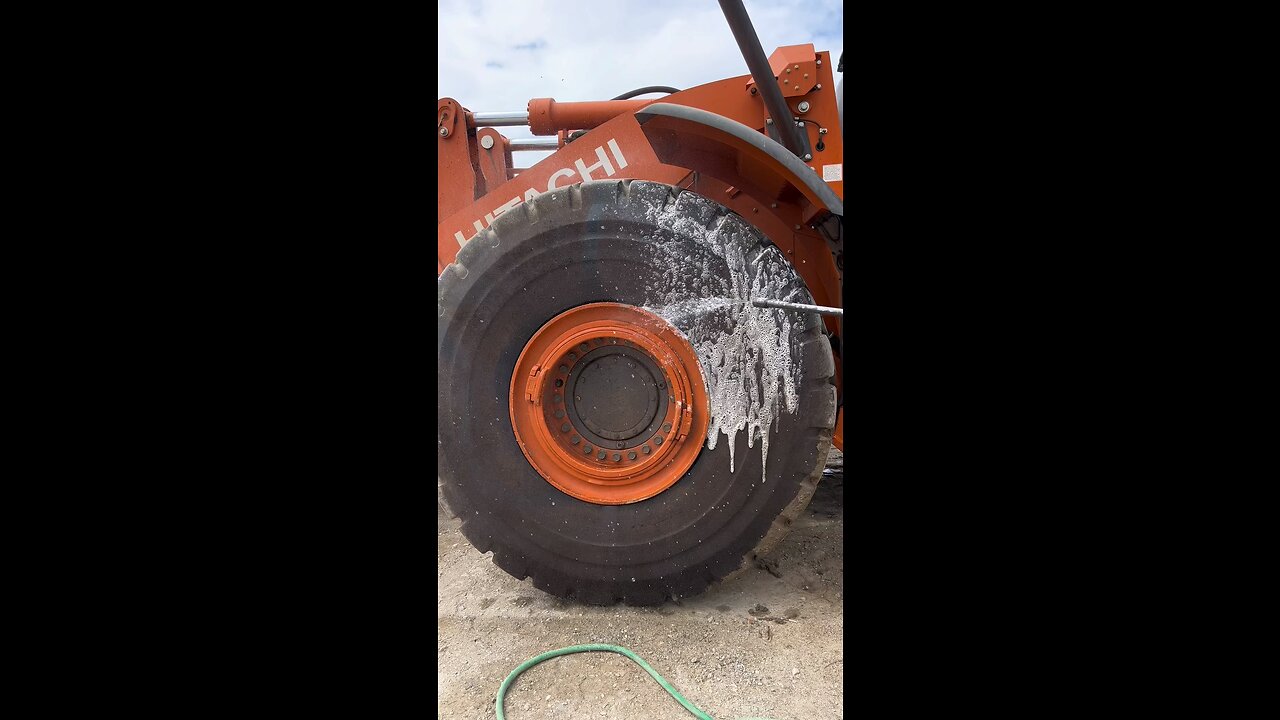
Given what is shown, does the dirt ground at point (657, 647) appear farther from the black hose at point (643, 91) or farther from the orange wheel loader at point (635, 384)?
the black hose at point (643, 91)

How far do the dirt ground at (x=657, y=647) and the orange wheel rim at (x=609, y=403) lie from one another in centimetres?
49

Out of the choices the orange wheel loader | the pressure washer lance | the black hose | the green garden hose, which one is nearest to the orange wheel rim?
the orange wheel loader

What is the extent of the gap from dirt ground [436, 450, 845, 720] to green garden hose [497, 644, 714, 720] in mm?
21

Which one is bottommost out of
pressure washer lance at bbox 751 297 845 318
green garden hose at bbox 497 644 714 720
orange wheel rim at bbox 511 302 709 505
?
green garden hose at bbox 497 644 714 720

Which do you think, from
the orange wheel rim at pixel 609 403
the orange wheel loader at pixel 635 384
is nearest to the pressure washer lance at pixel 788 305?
the orange wheel loader at pixel 635 384

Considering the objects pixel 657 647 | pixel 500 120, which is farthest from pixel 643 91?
pixel 657 647

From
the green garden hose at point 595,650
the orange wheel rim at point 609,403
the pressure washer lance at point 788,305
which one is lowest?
the green garden hose at point 595,650

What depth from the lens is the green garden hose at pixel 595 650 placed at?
1.78m

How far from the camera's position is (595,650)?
2.07 m

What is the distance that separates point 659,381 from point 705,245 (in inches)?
19.8

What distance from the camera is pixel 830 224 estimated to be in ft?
8.07

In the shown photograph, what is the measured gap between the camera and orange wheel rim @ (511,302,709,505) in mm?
2141

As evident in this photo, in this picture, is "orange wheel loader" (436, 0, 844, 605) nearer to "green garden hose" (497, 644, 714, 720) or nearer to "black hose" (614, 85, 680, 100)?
"green garden hose" (497, 644, 714, 720)

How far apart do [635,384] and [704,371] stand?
0.87 feet
